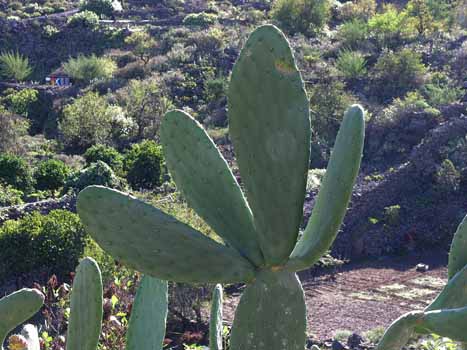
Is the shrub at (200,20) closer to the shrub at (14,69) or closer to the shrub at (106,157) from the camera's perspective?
the shrub at (14,69)

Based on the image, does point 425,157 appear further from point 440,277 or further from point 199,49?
point 199,49

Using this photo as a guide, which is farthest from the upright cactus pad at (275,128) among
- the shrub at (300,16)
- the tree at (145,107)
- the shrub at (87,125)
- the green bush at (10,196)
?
the shrub at (300,16)

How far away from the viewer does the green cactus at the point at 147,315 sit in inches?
95.3

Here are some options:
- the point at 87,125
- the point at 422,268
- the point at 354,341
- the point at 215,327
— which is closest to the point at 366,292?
the point at 422,268

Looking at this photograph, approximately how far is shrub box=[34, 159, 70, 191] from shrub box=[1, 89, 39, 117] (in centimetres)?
806

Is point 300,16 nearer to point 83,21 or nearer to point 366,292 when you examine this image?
point 83,21

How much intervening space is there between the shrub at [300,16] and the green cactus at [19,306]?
2496cm

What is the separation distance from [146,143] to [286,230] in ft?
41.9

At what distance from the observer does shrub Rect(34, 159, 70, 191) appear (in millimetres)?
13758

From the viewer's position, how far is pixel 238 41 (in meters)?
24.4

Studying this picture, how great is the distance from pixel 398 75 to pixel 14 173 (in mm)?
9606

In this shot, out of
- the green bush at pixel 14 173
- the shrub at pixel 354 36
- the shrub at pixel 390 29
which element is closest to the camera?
the green bush at pixel 14 173

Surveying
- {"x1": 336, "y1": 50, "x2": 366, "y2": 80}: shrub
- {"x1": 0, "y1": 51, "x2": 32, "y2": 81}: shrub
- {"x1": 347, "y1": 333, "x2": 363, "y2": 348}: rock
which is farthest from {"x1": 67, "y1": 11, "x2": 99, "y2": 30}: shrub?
{"x1": 347, "y1": 333, "x2": 363, "y2": 348}: rock

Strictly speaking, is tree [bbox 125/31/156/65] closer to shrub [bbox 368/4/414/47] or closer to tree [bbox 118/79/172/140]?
tree [bbox 118/79/172/140]
